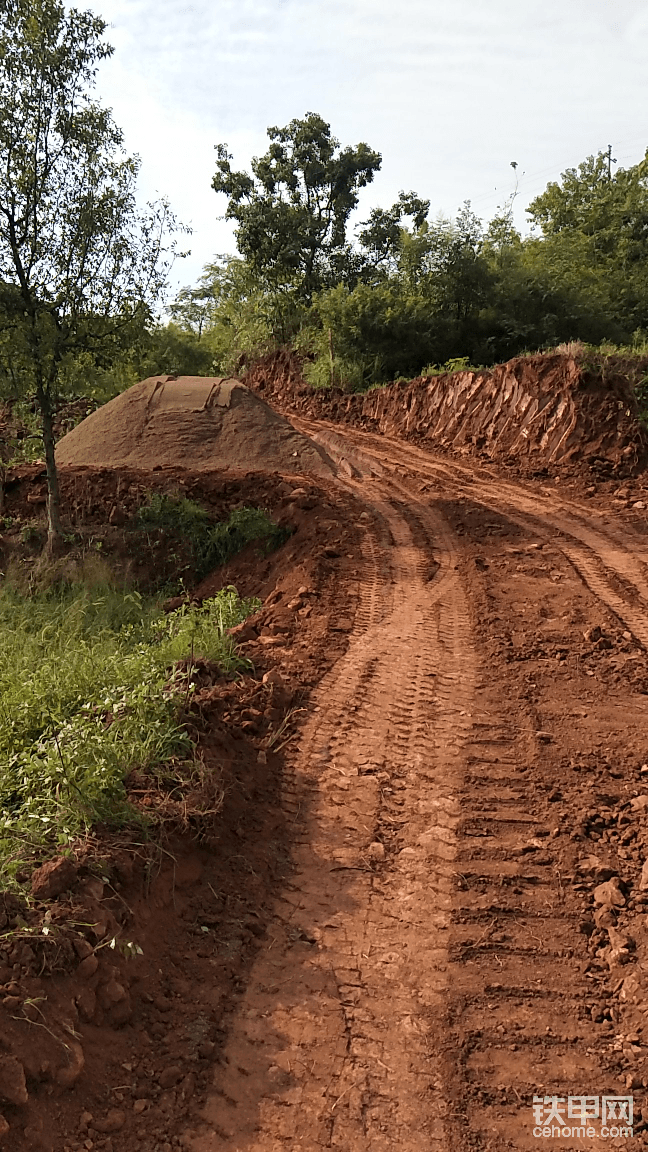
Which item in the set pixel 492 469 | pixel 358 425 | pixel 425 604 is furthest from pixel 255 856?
pixel 358 425

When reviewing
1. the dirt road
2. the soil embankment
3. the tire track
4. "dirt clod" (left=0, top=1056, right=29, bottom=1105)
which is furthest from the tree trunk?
"dirt clod" (left=0, top=1056, right=29, bottom=1105)

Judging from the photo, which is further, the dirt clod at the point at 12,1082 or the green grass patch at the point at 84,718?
the green grass patch at the point at 84,718

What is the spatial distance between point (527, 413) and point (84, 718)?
10647 mm

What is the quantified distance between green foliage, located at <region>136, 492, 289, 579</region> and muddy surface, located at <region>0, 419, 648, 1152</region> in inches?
136

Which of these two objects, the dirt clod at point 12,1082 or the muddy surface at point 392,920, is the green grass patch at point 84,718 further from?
the dirt clod at point 12,1082

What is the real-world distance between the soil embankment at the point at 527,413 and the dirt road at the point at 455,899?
577 cm

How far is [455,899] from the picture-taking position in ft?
11.5

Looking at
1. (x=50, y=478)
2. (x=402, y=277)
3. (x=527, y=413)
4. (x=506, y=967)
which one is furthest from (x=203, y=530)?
(x=402, y=277)

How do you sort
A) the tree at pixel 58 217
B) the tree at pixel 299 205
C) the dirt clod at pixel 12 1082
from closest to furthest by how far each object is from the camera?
the dirt clod at pixel 12 1082 → the tree at pixel 58 217 → the tree at pixel 299 205

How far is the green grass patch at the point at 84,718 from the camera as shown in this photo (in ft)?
11.9

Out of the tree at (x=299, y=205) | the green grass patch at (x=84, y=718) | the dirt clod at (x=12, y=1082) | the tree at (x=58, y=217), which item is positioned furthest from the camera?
the tree at (x=299, y=205)

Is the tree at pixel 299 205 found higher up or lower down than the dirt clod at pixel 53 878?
higher up

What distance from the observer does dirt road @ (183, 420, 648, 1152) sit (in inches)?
104

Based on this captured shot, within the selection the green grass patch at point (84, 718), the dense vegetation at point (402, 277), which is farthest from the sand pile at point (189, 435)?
the green grass patch at point (84, 718)
